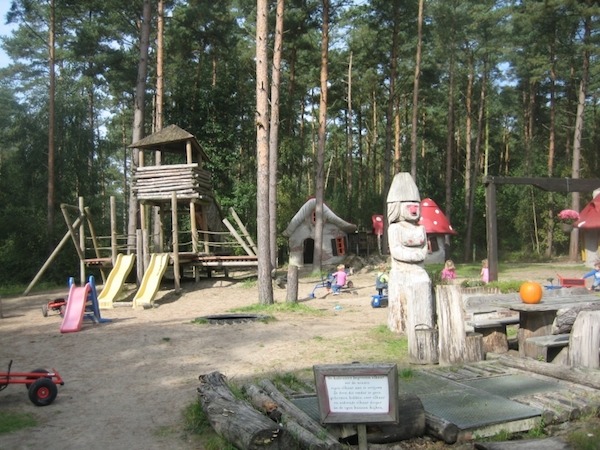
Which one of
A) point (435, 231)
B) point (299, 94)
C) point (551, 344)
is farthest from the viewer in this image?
point (299, 94)

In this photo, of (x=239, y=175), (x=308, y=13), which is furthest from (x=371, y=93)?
(x=308, y=13)

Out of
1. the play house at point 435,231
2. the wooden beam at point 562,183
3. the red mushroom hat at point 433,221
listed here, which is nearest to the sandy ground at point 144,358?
the wooden beam at point 562,183

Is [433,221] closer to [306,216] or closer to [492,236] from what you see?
[306,216]

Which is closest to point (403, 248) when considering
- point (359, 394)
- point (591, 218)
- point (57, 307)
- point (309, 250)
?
point (359, 394)

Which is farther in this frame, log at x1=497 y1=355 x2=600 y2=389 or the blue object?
the blue object

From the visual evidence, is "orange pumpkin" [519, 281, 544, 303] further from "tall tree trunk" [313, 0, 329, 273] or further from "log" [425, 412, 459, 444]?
"tall tree trunk" [313, 0, 329, 273]

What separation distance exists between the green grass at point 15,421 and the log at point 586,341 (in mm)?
6212

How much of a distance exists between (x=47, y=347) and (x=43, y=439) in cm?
550

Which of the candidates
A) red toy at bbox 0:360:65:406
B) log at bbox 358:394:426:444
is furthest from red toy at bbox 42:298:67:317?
log at bbox 358:394:426:444

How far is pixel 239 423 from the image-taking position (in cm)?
480

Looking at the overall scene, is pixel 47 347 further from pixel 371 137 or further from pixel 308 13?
pixel 371 137

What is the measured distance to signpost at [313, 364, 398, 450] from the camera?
421 centimetres

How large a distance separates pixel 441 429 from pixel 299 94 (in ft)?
121

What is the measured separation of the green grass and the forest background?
17.6 metres
